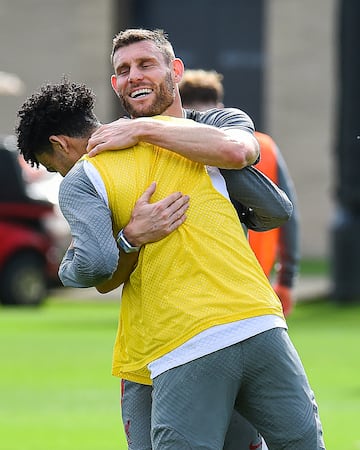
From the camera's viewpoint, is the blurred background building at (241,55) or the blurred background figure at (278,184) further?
the blurred background building at (241,55)

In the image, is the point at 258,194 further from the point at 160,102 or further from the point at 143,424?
the point at 143,424

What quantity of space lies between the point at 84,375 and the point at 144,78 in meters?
7.46

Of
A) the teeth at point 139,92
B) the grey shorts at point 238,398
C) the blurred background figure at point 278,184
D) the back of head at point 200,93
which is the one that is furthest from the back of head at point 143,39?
the back of head at point 200,93

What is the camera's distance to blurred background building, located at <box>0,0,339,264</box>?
30375 mm

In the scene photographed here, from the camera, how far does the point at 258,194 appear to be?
459 cm

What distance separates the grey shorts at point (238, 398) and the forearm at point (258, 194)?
1.44 ft

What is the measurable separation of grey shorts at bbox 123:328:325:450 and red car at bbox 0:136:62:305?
52.2ft

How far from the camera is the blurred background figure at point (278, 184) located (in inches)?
267

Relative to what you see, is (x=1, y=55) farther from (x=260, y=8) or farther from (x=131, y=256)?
(x=131, y=256)

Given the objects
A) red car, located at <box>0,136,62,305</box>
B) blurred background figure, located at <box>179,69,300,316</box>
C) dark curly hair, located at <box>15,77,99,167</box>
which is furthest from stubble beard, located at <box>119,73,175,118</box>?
red car, located at <box>0,136,62,305</box>

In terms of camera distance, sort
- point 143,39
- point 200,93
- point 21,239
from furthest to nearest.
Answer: point 21,239 → point 200,93 → point 143,39

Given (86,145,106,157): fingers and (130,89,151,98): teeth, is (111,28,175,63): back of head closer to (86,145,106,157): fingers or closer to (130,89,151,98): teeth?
(130,89,151,98): teeth

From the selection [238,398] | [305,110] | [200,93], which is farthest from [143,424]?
[305,110]

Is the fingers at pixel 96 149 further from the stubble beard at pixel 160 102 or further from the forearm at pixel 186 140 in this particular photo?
the stubble beard at pixel 160 102
